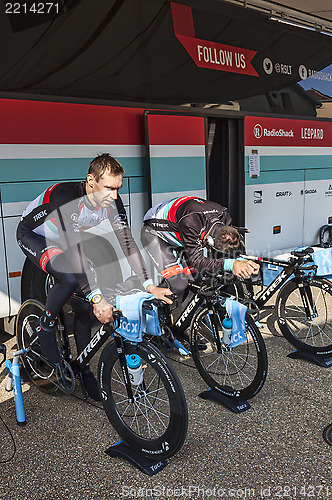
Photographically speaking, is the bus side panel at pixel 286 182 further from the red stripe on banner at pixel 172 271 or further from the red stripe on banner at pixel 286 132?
the red stripe on banner at pixel 172 271

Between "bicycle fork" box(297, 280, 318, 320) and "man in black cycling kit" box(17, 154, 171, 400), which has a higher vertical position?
"man in black cycling kit" box(17, 154, 171, 400)

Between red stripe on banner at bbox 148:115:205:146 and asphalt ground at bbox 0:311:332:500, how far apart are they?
266cm

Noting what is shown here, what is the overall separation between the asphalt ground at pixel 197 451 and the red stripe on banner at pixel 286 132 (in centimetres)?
340

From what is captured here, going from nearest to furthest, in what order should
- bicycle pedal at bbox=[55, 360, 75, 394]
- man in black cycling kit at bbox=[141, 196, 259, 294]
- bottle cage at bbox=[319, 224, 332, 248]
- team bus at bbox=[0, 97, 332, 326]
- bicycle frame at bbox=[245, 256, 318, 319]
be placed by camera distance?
bicycle pedal at bbox=[55, 360, 75, 394]
man in black cycling kit at bbox=[141, 196, 259, 294]
bicycle frame at bbox=[245, 256, 318, 319]
team bus at bbox=[0, 97, 332, 326]
bottle cage at bbox=[319, 224, 332, 248]

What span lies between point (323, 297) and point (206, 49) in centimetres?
304

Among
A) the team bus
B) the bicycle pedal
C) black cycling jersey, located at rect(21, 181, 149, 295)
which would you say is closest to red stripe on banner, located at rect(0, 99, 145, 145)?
the team bus

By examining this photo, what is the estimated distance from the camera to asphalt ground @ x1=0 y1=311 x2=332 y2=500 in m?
2.45

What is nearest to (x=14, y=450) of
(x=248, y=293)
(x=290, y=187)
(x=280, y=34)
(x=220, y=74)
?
(x=248, y=293)

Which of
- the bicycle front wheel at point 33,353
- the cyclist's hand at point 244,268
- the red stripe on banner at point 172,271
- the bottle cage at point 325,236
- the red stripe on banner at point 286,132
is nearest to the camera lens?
the cyclist's hand at point 244,268

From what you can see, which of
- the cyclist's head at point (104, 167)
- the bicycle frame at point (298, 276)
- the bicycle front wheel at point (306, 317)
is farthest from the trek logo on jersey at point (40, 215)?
the bicycle front wheel at point (306, 317)

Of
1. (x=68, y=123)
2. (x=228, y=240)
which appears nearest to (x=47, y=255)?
(x=228, y=240)

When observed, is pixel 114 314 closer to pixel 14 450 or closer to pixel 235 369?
pixel 14 450

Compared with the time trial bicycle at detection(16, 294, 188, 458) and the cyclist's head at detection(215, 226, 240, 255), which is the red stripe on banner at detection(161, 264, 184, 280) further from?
the time trial bicycle at detection(16, 294, 188, 458)

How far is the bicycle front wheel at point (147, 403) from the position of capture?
2.46 meters
